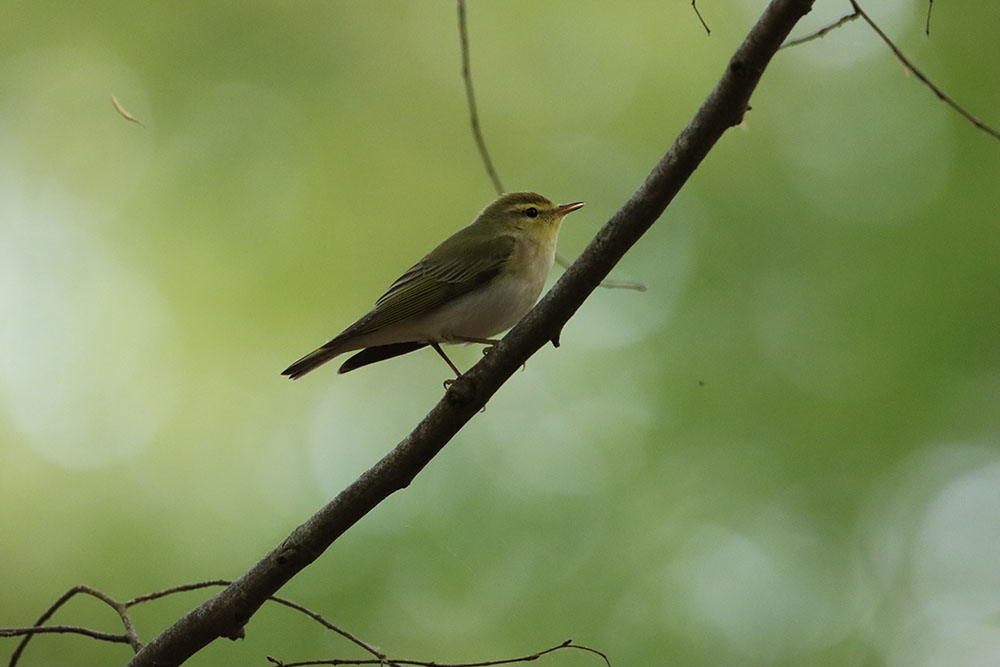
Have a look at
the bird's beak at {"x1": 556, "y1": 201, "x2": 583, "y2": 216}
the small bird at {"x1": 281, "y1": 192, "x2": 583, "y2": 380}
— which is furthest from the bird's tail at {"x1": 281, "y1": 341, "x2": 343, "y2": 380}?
the bird's beak at {"x1": 556, "y1": 201, "x2": 583, "y2": 216}

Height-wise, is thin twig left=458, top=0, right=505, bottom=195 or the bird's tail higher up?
thin twig left=458, top=0, right=505, bottom=195

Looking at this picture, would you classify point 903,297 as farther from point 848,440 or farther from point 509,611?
point 509,611

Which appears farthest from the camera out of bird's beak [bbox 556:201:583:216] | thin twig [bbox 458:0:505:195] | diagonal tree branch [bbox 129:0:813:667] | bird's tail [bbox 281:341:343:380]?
bird's beak [bbox 556:201:583:216]

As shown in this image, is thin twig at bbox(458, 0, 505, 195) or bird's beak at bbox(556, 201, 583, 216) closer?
thin twig at bbox(458, 0, 505, 195)

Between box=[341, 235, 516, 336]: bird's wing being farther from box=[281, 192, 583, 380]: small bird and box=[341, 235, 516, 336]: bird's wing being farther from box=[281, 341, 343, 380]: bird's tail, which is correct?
box=[281, 341, 343, 380]: bird's tail

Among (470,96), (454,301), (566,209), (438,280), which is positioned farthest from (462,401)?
(566,209)

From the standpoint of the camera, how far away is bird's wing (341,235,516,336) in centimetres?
486

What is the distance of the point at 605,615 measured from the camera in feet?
25.0

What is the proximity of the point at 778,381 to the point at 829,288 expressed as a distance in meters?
1.02

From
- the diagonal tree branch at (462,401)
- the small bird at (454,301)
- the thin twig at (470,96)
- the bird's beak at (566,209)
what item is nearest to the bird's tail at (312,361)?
the small bird at (454,301)

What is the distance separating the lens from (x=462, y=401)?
306 cm

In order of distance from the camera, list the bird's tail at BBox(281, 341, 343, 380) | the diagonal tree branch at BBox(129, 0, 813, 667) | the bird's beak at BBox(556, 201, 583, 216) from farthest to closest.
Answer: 1. the bird's beak at BBox(556, 201, 583, 216)
2. the bird's tail at BBox(281, 341, 343, 380)
3. the diagonal tree branch at BBox(129, 0, 813, 667)

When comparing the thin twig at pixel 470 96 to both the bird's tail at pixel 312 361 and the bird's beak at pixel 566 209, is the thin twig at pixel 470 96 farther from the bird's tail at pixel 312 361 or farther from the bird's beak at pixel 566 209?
the bird's beak at pixel 566 209

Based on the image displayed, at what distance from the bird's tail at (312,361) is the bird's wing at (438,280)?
141 millimetres
